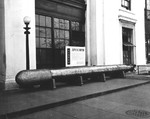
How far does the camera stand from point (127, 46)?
18.2 metres


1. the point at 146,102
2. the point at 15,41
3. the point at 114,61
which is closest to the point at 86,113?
the point at 146,102

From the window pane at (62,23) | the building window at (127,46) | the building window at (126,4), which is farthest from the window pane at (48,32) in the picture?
the building window at (126,4)

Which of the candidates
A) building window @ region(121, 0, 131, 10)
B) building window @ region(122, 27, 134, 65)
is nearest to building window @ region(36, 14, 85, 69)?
building window @ region(122, 27, 134, 65)

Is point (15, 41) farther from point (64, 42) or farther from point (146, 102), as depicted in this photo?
point (146, 102)

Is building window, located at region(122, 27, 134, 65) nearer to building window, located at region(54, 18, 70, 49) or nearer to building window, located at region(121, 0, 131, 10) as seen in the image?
A: building window, located at region(121, 0, 131, 10)

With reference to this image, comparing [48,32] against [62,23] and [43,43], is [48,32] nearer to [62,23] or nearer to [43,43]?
[43,43]

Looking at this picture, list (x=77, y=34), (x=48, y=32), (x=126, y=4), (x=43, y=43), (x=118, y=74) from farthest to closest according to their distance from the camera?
(x=126, y=4) → (x=118, y=74) → (x=77, y=34) → (x=48, y=32) → (x=43, y=43)

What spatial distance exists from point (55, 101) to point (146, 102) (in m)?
3.40

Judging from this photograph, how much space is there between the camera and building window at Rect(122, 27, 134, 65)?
17700 mm

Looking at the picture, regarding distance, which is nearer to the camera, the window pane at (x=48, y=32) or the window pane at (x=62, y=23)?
the window pane at (x=48, y=32)

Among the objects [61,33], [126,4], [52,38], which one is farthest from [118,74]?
[126,4]

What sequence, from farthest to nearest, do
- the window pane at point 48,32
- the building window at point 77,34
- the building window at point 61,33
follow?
the building window at point 77,34 → the building window at point 61,33 → the window pane at point 48,32

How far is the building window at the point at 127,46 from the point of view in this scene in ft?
58.1

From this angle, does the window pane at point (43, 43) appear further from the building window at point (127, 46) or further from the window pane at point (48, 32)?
the building window at point (127, 46)
